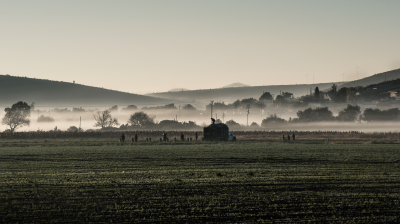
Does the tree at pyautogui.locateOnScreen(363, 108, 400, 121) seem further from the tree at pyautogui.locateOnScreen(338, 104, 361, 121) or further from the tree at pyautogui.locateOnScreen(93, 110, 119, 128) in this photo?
the tree at pyautogui.locateOnScreen(93, 110, 119, 128)

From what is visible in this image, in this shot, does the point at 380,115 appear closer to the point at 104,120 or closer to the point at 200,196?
the point at 104,120

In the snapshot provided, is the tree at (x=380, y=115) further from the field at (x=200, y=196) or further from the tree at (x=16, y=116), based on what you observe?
the field at (x=200, y=196)

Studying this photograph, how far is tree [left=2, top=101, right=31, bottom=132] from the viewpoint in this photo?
551ft

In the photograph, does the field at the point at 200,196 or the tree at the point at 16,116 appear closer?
the field at the point at 200,196

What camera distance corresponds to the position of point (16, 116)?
16975 cm

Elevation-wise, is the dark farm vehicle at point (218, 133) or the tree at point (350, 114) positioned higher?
the tree at point (350, 114)

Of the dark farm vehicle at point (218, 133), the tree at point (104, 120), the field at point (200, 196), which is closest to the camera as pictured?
the field at point (200, 196)

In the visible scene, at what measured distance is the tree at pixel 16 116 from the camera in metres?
168

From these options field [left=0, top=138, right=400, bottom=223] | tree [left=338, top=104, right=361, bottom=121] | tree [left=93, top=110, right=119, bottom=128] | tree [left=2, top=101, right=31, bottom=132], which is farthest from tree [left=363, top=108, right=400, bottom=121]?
field [left=0, top=138, right=400, bottom=223]

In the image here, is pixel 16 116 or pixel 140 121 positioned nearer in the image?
pixel 16 116

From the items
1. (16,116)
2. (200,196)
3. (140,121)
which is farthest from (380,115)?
(200,196)

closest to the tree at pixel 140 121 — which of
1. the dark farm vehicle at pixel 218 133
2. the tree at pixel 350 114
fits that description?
the tree at pixel 350 114

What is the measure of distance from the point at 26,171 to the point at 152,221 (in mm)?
18090

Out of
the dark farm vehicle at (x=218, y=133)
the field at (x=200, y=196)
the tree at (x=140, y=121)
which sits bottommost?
the field at (x=200, y=196)
